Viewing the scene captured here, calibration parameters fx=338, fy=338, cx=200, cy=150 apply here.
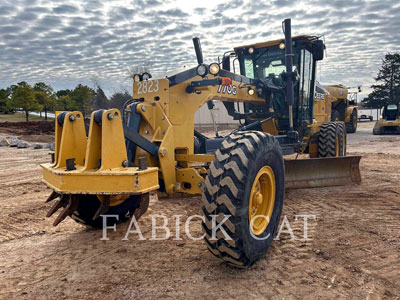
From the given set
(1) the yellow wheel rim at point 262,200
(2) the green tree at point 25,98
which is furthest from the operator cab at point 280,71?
(2) the green tree at point 25,98

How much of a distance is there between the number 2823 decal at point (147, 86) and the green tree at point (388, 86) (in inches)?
1847

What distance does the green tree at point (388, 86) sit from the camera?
4366 cm

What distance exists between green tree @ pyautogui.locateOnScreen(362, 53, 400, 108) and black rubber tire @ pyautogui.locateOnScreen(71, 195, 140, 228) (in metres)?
47.0

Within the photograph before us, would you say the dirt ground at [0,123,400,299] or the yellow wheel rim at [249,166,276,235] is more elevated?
the yellow wheel rim at [249,166,276,235]

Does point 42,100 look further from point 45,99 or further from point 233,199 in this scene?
point 233,199

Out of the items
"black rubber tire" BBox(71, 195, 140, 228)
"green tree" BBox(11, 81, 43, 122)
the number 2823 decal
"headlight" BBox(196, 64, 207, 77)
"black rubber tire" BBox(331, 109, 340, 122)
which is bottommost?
"black rubber tire" BBox(71, 195, 140, 228)

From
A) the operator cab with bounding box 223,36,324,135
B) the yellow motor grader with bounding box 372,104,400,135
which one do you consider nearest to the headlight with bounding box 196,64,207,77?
the operator cab with bounding box 223,36,324,135

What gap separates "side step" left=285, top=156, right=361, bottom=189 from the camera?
18.9 ft

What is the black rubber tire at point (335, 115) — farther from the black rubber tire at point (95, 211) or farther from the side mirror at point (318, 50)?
the black rubber tire at point (95, 211)

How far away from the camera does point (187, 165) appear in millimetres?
4207

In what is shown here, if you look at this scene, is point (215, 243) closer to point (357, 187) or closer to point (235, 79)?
point (235, 79)

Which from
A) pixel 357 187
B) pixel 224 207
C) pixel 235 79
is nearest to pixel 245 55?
pixel 235 79

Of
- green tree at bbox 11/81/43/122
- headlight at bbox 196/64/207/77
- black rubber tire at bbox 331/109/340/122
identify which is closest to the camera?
headlight at bbox 196/64/207/77

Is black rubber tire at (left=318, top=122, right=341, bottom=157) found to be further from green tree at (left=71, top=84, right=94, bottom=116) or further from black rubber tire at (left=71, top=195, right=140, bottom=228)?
green tree at (left=71, top=84, right=94, bottom=116)
